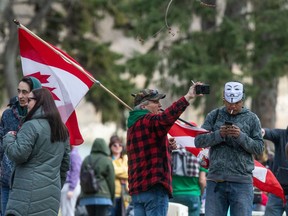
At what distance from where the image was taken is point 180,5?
2836 centimetres

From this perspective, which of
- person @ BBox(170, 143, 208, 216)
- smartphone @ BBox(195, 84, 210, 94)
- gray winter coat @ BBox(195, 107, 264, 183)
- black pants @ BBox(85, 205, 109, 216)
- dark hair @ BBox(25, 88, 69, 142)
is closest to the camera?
dark hair @ BBox(25, 88, 69, 142)

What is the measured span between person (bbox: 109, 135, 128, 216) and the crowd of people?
18.7ft

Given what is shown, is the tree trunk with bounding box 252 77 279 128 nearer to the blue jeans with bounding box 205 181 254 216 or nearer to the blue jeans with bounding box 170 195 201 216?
the blue jeans with bounding box 170 195 201 216

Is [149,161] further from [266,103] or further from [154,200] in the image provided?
[266,103]

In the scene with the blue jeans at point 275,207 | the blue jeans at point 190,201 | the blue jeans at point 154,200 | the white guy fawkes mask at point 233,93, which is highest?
the white guy fawkes mask at point 233,93

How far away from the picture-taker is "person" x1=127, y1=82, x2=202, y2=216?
11492mm

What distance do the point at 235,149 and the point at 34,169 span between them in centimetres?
224

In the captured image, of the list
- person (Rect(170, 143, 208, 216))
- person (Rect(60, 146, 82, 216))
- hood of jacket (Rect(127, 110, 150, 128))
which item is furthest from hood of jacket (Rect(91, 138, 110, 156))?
hood of jacket (Rect(127, 110, 150, 128))

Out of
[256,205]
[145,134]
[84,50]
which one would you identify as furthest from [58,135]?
[84,50]

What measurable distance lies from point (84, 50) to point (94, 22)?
2.12 meters

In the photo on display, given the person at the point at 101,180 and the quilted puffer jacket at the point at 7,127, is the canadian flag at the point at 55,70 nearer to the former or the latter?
the quilted puffer jacket at the point at 7,127

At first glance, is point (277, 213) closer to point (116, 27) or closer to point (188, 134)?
point (188, 134)

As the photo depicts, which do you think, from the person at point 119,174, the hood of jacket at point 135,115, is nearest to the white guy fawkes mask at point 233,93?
the hood of jacket at point 135,115

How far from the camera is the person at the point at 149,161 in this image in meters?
11.5
